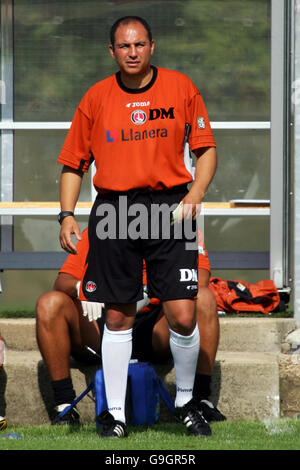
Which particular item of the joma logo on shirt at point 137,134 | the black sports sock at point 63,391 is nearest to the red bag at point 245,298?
A: the black sports sock at point 63,391

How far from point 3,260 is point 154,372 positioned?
2.77 metres

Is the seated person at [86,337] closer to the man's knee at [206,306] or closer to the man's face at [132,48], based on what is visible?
the man's knee at [206,306]

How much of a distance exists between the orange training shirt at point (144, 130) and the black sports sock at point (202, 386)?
3.42 ft

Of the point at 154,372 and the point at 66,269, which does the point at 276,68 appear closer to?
the point at 66,269

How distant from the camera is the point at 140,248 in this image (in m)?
4.02

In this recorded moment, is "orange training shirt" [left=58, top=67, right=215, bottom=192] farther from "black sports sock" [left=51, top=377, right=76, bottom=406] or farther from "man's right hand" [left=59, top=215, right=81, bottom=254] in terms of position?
"black sports sock" [left=51, top=377, right=76, bottom=406]

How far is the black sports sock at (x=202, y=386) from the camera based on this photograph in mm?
4402

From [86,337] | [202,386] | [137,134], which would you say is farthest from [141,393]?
[137,134]

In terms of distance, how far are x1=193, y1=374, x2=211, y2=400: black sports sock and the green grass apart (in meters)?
0.18

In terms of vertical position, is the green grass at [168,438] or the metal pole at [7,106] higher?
the metal pole at [7,106]

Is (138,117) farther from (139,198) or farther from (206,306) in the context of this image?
(206,306)

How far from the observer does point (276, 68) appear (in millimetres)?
6066

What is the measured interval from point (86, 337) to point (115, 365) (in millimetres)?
559
